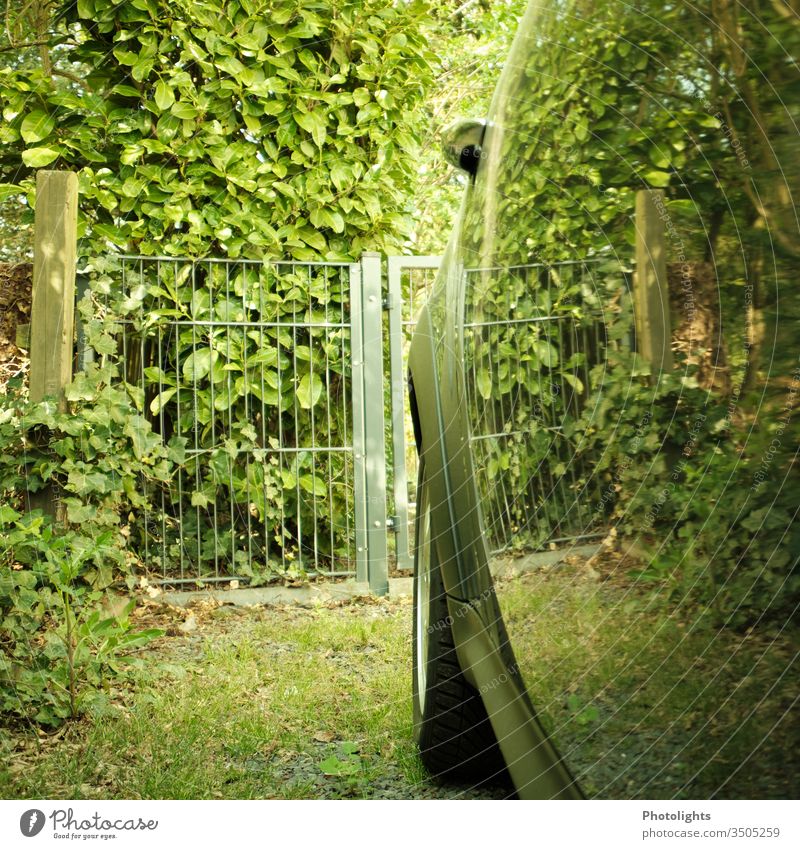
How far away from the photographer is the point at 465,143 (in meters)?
1.21

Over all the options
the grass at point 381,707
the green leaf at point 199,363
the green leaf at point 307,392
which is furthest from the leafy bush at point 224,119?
the grass at point 381,707

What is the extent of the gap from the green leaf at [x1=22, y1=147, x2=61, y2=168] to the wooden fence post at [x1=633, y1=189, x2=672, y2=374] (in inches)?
126

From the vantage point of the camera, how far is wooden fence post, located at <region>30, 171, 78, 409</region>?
8.14 feet

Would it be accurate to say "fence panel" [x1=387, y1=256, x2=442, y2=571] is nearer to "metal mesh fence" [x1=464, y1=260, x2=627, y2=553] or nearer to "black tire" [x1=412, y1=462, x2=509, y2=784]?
"black tire" [x1=412, y1=462, x2=509, y2=784]

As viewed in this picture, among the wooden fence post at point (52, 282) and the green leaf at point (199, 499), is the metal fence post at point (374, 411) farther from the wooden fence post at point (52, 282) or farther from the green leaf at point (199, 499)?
the wooden fence post at point (52, 282)

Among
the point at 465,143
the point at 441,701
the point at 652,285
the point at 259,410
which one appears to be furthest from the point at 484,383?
the point at 259,410

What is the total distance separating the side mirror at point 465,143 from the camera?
118 centimetres

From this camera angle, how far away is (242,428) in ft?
12.0

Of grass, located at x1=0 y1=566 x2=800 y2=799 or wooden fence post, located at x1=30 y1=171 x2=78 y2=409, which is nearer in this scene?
grass, located at x1=0 y1=566 x2=800 y2=799

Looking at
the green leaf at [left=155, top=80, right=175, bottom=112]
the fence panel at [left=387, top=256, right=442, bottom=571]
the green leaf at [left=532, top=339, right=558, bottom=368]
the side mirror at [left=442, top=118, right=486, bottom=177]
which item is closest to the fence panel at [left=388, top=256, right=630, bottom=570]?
the green leaf at [left=532, top=339, right=558, bottom=368]

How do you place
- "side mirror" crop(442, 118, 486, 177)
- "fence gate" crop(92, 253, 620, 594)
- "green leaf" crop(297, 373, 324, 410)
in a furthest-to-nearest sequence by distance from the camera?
"green leaf" crop(297, 373, 324, 410) → "fence gate" crop(92, 253, 620, 594) → "side mirror" crop(442, 118, 486, 177)

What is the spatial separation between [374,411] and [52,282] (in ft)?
5.69

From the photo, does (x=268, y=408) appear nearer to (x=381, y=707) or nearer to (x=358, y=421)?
(x=358, y=421)

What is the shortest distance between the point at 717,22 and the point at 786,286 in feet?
0.64
